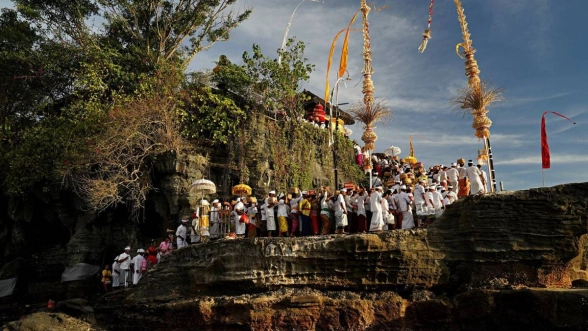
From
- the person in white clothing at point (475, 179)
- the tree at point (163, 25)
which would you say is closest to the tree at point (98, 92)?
the tree at point (163, 25)

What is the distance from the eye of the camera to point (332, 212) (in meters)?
14.7

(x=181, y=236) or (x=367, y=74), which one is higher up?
(x=367, y=74)

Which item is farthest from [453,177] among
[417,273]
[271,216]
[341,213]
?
[271,216]

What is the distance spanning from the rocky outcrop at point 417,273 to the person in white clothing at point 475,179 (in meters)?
2.95

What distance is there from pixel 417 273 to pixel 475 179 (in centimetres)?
462

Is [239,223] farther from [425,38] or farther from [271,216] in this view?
[425,38]

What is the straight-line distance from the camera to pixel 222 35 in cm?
2484

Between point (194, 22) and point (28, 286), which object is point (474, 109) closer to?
point (194, 22)

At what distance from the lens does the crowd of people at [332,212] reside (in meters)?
14.2

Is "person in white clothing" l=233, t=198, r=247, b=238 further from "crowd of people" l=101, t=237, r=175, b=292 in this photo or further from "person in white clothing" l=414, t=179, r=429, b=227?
"person in white clothing" l=414, t=179, r=429, b=227

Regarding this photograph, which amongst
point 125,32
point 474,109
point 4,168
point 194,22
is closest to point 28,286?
point 4,168

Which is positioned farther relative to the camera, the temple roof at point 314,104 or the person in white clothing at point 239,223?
the temple roof at point 314,104

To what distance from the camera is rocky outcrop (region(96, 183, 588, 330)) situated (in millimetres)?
11375

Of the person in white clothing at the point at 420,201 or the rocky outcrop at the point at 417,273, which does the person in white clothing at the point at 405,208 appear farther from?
the rocky outcrop at the point at 417,273
